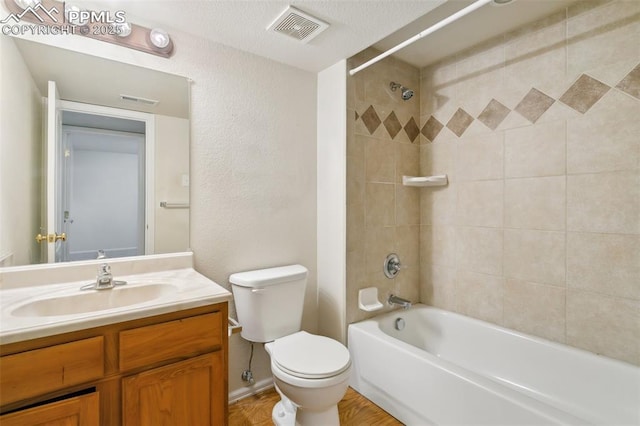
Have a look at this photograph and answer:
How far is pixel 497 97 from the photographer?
80.4 inches

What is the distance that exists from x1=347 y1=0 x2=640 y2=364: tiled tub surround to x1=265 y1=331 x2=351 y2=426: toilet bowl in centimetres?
55

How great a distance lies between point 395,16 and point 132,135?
1.49 meters

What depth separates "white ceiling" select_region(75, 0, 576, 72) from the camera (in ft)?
4.91

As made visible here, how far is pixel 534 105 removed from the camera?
1864 mm

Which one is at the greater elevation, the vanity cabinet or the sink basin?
the sink basin

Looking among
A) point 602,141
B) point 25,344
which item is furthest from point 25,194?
point 602,141

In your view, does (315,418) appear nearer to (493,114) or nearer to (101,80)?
(101,80)

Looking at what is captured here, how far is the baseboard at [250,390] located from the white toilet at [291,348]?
0.74 ft

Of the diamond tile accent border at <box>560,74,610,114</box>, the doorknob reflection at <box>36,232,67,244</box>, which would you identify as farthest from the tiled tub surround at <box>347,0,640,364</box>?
the doorknob reflection at <box>36,232,67,244</box>

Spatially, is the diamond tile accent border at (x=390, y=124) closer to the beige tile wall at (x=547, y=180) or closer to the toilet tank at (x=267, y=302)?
the beige tile wall at (x=547, y=180)

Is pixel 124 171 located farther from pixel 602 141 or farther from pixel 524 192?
pixel 602 141

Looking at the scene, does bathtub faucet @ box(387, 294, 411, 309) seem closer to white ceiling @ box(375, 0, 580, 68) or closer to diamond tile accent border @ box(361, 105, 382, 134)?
diamond tile accent border @ box(361, 105, 382, 134)

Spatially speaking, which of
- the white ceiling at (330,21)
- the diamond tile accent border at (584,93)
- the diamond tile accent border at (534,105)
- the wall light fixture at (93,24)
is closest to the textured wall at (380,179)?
the white ceiling at (330,21)

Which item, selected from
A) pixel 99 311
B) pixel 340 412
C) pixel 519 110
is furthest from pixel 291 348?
pixel 519 110
